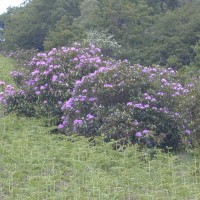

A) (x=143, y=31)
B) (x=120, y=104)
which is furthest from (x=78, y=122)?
(x=143, y=31)

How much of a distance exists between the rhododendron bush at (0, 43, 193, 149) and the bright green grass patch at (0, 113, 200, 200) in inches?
18.0

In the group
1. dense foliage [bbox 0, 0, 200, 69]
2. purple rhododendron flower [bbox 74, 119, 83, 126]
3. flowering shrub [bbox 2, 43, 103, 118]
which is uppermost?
dense foliage [bbox 0, 0, 200, 69]

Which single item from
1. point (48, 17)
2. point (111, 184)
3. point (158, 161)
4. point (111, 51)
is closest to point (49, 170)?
point (111, 184)

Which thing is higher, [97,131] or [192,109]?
[192,109]

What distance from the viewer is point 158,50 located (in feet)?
60.0

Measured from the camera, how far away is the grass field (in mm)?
5562

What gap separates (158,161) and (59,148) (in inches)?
57.4

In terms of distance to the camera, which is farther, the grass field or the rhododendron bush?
the rhododendron bush

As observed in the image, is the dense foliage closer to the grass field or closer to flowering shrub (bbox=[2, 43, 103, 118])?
flowering shrub (bbox=[2, 43, 103, 118])

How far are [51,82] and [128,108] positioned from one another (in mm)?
2150

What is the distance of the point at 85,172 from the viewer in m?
6.39

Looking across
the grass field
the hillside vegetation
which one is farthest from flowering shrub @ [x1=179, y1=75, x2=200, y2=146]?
the grass field

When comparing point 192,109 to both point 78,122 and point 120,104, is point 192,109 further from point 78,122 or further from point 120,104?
point 78,122

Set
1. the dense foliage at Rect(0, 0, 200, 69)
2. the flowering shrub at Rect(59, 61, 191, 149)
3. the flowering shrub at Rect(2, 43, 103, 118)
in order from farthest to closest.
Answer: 1. the dense foliage at Rect(0, 0, 200, 69)
2. the flowering shrub at Rect(2, 43, 103, 118)
3. the flowering shrub at Rect(59, 61, 191, 149)
